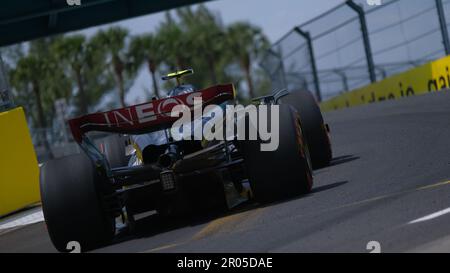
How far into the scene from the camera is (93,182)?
8984 millimetres

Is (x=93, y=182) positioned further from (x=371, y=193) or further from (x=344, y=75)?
(x=344, y=75)

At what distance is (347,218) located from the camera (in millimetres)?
7879

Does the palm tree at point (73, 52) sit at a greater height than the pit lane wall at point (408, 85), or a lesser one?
greater

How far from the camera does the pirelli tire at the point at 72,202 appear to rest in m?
8.89

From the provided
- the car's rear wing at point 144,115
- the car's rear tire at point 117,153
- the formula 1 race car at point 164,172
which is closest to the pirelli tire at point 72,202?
the formula 1 race car at point 164,172

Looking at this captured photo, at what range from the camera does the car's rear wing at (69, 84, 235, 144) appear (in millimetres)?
9344

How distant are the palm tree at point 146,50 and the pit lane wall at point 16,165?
55.4 metres

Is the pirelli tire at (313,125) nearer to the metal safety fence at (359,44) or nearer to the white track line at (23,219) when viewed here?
the white track line at (23,219)

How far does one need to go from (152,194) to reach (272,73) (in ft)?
83.7

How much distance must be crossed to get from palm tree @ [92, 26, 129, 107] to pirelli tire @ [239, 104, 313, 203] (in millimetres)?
59384

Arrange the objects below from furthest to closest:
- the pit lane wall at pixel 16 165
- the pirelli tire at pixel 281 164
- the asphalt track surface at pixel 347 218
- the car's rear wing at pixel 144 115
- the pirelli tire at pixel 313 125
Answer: the pit lane wall at pixel 16 165 → the pirelli tire at pixel 313 125 → the car's rear wing at pixel 144 115 → the pirelli tire at pixel 281 164 → the asphalt track surface at pixel 347 218

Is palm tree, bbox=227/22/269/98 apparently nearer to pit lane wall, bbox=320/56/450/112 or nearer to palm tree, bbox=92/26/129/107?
palm tree, bbox=92/26/129/107

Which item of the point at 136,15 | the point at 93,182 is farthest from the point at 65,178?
the point at 136,15

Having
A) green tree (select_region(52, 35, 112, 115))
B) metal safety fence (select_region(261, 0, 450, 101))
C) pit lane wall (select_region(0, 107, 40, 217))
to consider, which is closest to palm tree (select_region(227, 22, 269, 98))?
green tree (select_region(52, 35, 112, 115))
